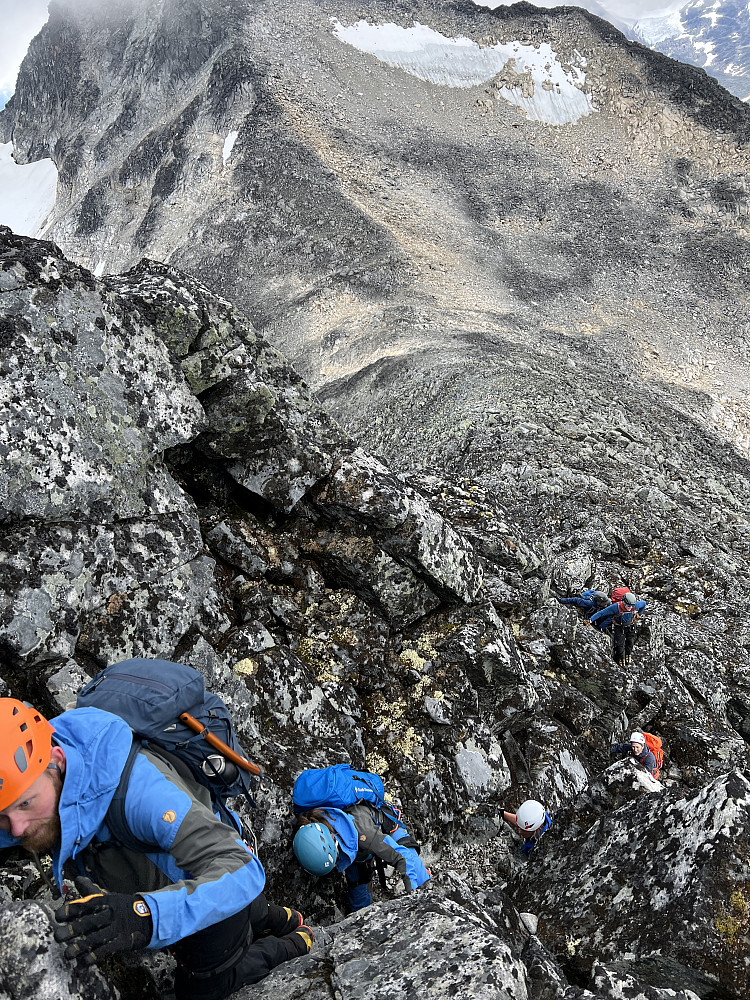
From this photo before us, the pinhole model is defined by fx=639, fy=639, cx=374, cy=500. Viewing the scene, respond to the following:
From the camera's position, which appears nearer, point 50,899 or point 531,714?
point 50,899

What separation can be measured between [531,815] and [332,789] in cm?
336

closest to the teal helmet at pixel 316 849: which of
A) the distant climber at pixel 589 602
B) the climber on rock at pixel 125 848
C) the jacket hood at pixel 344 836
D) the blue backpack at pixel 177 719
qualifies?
the jacket hood at pixel 344 836

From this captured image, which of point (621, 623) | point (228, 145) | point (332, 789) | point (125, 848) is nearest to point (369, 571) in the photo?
point (332, 789)

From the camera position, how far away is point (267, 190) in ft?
150

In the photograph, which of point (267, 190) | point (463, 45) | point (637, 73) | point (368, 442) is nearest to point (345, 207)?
point (267, 190)

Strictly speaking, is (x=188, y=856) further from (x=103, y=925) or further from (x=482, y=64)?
(x=482, y=64)

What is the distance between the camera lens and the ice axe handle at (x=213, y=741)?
201 inches

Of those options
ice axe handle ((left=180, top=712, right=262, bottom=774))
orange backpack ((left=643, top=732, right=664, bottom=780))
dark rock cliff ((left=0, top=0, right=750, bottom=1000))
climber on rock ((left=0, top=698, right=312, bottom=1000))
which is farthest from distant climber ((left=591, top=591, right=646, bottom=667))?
climber on rock ((left=0, top=698, right=312, bottom=1000))

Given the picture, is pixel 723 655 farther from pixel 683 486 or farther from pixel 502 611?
pixel 683 486

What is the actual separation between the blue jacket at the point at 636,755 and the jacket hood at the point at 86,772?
931 cm

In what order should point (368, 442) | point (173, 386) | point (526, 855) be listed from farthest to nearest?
point (368, 442) < point (173, 386) < point (526, 855)

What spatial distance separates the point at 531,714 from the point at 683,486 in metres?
16.9

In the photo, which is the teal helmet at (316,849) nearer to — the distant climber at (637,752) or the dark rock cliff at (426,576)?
the dark rock cliff at (426,576)

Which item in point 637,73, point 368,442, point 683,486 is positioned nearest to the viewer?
point 683,486
